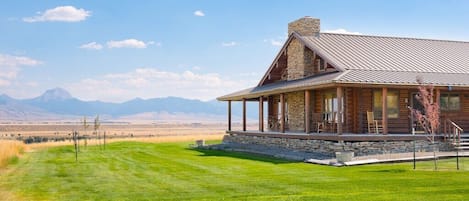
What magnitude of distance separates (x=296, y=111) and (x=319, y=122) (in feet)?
11.6

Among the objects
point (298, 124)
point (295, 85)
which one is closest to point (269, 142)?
point (298, 124)

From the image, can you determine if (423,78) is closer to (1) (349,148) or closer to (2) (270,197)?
(1) (349,148)

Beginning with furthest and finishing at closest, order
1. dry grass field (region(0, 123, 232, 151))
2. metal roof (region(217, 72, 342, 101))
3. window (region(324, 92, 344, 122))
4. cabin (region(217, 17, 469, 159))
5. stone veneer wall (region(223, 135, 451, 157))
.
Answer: dry grass field (region(0, 123, 232, 151)) → window (region(324, 92, 344, 122)) → metal roof (region(217, 72, 342, 101)) → cabin (region(217, 17, 469, 159)) → stone veneer wall (region(223, 135, 451, 157))

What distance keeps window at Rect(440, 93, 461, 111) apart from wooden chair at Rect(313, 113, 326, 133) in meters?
5.41

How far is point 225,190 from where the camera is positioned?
1500 cm

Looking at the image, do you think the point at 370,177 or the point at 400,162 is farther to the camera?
the point at 400,162

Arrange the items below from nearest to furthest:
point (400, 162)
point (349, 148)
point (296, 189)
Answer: point (296, 189) → point (400, 162) → point (349, 148)

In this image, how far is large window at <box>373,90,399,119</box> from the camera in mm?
27172

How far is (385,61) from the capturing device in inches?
1142

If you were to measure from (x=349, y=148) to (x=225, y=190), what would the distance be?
10.0 metres

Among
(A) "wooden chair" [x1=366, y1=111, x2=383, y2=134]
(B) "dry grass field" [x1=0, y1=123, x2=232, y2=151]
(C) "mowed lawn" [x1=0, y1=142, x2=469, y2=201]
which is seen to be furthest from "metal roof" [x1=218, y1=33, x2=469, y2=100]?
(B) "dry grass field" [x1=0, y1=123, x2=232, y2=151]

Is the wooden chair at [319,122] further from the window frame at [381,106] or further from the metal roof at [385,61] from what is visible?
the window frame at [381,106]

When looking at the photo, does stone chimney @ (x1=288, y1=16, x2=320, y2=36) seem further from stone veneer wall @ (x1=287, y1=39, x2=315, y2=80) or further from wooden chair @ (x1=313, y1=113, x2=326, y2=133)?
wooden chair @ (x1=313, y1=113, x2=326, y2=133)

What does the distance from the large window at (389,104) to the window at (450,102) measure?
7.58 ft
